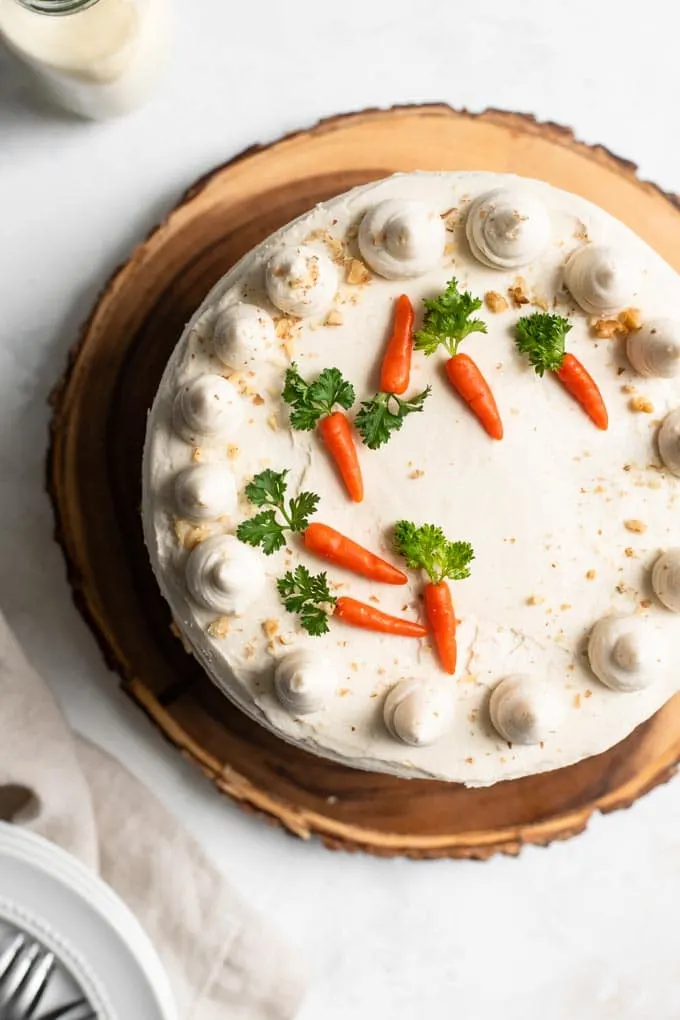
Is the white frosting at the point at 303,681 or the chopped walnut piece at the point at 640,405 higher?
the chopped walnut piece at the point at 640,405

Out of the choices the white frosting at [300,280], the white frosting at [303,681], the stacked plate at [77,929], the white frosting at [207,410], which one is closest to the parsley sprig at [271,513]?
the white frosting at [207,410]

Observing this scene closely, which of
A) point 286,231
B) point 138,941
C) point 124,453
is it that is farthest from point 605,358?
point 138,941

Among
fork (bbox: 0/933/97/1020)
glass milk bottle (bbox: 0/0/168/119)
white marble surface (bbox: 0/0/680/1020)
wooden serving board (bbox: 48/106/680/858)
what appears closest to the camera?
fork (bbox: 0/933/97/1020)

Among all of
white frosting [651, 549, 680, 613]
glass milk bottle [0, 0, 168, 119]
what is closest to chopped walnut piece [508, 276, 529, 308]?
white frosting [651, 549, 680, 613]

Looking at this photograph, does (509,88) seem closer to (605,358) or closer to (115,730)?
(605,358)

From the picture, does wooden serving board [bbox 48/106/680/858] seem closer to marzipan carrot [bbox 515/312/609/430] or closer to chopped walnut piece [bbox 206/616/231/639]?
chopped walnut piece [bbox 206/616/231/639]

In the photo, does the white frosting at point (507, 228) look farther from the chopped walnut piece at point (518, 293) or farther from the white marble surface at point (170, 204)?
the white marble surface at point (170, 204)

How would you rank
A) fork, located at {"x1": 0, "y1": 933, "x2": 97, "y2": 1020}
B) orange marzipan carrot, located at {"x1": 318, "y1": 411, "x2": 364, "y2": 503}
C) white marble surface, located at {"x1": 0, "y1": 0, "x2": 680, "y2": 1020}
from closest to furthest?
orange marzipan carrot, located at {"x1": 318, "y1": 411, "x2": 364, "y2": 503} → fork, located at {"x1": 0, "y1": 933, "x2": 97, "y2": 1020} → white marble surface, located at {"x1": 0, "y1": 0, "x2": 680, "y2": 1020}
